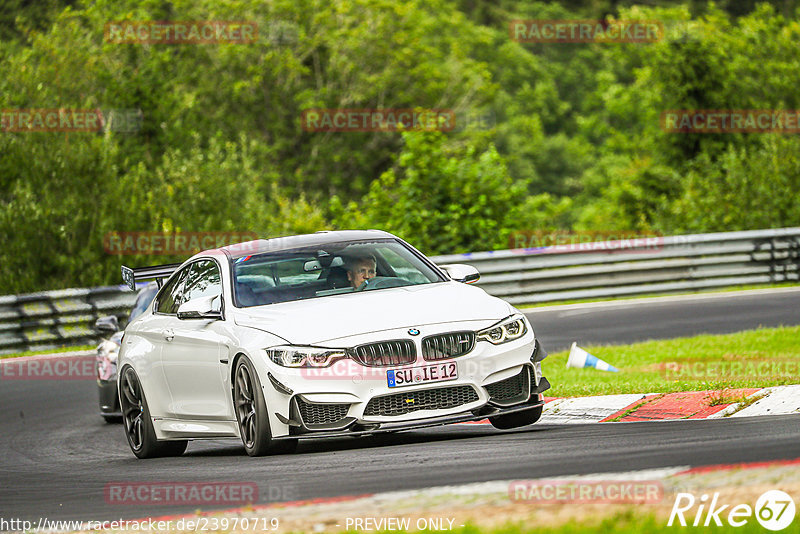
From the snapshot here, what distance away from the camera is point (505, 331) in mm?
8898

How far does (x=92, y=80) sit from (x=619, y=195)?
1655cm

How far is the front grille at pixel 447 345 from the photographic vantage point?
8547mm

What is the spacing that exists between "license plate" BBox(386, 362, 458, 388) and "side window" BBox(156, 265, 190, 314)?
8.64 ft

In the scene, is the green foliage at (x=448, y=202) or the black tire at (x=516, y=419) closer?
the black tire at (x=516, y=419)

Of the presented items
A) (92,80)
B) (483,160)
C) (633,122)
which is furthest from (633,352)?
(633,122)

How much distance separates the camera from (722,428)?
834cm

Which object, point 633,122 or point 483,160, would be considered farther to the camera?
point 633,122

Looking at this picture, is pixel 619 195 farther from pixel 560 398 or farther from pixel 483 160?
pixel 560 398

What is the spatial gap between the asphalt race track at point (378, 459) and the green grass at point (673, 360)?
163 cm

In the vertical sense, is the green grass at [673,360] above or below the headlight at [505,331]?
below

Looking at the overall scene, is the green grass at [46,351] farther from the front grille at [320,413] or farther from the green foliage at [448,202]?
the front grille at [320,413]
